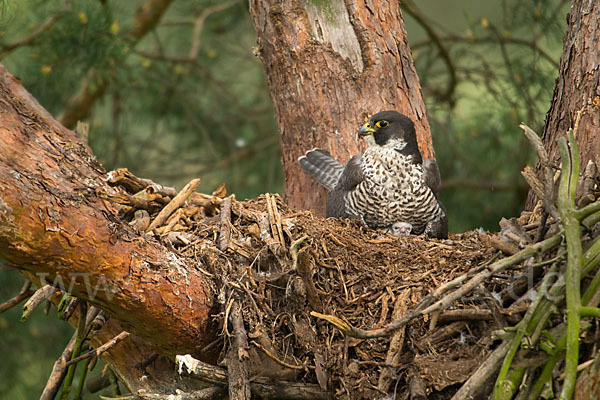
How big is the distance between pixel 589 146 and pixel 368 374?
1196 millimetres

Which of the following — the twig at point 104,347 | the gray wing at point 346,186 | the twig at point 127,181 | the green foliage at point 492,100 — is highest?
the green foliage at point 492,100

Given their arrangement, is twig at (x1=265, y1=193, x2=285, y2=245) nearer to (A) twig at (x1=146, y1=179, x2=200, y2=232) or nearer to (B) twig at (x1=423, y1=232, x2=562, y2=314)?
(A) twig at (x1=146, y1=179, x2=200, y2=232)

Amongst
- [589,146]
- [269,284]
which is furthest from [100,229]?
[589,146]

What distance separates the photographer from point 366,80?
12.2ft

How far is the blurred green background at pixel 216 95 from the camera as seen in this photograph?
457 cm

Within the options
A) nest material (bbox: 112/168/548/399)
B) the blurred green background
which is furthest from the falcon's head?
the blurred green background

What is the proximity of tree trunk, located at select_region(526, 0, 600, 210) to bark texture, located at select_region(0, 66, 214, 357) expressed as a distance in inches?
59.8

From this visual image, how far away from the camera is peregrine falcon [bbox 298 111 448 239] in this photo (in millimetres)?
3551

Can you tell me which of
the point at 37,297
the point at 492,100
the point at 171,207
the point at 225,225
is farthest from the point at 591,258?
the point at 492,100

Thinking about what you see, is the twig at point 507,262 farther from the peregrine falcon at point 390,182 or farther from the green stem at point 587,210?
the peregrine falcon at point 390,182

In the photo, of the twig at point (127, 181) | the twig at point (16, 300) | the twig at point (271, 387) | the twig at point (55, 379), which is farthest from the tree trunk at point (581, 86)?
the twig at point (16, 300)

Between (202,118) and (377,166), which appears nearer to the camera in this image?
(377,166)

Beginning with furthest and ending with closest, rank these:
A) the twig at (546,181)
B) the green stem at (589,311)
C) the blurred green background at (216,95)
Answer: the blurred green background at (216,95) → the twig at (546,181) → the green stem at (589,311)

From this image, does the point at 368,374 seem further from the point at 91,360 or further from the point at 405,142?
the point at 405,142
